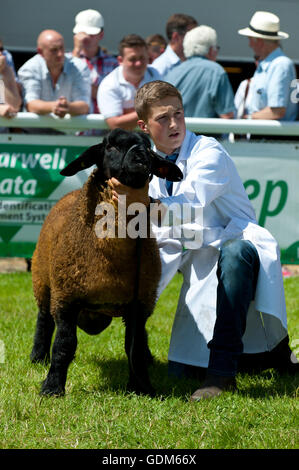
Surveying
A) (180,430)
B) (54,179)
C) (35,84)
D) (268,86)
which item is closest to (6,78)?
(35,84)

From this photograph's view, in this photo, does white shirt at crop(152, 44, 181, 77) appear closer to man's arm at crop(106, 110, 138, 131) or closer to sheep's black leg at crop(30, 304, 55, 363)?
man's arm at crop(106, 110, 138, 131)

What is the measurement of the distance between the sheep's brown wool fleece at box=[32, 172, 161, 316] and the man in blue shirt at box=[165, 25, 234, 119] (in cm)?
A: 307

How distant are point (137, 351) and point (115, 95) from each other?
3.40 m

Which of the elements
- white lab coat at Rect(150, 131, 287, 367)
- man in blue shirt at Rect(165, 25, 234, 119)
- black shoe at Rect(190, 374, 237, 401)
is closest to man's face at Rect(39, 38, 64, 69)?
man in blue shirt at Rect(165, 25, 234, 119)

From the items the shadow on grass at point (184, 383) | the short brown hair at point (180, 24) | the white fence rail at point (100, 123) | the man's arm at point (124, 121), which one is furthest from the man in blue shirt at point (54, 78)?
the shadow on grass at point (184, 383)

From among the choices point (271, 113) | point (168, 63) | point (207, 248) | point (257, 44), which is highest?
point (257, 44)

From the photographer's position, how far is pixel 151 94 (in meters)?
3.71

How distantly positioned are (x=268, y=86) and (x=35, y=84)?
2.20 meters

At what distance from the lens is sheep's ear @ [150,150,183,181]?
3369mm

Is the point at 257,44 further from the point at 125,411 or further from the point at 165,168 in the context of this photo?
the point at 125,411

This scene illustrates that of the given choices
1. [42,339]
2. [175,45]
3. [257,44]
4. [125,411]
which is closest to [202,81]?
[257,44]
